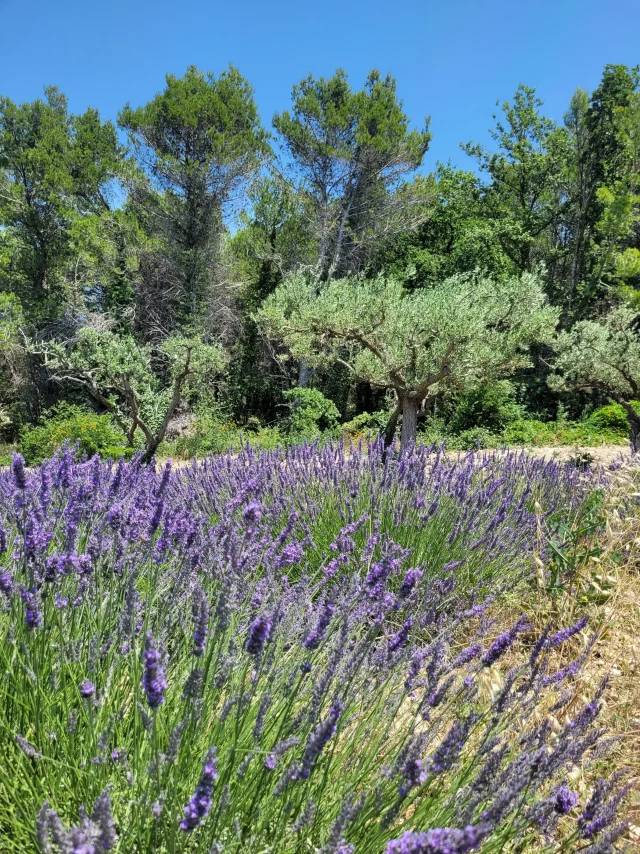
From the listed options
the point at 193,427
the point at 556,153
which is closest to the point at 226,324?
the point at 193,427

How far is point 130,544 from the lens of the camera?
1.83 m

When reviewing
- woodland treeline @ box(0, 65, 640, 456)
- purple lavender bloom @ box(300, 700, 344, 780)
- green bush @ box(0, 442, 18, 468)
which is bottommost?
green bush @ box(0, 442, 18, 468)

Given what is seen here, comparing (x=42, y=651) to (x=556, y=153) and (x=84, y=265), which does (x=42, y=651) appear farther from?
(x=556, y=153)

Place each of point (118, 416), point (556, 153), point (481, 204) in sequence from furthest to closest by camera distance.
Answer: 1. point (481, 204)
2. point (556, 153)
3. point (118, 416)

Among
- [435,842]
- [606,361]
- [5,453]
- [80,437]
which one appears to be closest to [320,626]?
[435,842]

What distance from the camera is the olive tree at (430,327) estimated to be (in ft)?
27.6

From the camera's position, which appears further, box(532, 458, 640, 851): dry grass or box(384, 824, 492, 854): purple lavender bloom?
box(532, 458, 640, 851): dry grass

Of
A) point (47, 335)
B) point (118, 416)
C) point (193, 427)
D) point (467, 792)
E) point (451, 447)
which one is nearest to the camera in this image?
point (467, 792)

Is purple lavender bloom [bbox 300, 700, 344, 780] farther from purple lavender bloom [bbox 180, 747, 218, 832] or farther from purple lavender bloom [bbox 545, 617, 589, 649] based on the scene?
purple lavender bloom [bbox 545, 617, 589, 649]

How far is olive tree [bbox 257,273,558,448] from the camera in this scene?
27.6 ft

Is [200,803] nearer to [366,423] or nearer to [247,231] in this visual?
[366,423]

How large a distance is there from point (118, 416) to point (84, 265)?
271 inches

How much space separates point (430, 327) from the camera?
845 cm

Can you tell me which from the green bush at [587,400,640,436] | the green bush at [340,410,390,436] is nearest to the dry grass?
the green bush at [340,410,390,436]
